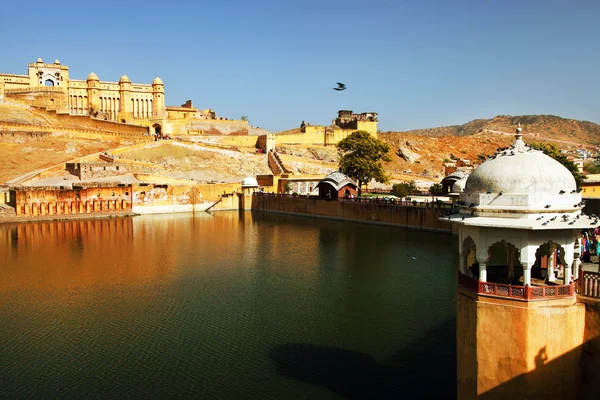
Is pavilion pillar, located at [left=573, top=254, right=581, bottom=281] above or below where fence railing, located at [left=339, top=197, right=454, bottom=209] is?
above

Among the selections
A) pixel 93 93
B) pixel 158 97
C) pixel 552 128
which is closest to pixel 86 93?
pixel 93 93

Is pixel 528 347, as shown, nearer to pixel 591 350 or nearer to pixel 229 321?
pixel 591 350

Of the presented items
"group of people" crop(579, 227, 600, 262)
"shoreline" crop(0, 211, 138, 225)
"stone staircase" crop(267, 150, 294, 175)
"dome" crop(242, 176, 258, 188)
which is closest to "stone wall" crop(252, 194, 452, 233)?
"dome" crop(242, 176, 258, 188)

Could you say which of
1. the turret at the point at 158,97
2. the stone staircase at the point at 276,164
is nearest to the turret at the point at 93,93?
the turret at the point at 158,97

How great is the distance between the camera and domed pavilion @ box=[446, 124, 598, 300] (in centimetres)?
777

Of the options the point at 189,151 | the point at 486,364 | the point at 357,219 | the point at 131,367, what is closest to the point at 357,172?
the point at 357,219

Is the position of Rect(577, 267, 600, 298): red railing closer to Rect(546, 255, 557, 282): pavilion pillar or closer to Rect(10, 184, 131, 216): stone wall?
Rect(546, 255, 557, 282): pavilion pillar

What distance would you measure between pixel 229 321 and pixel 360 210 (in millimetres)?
25260

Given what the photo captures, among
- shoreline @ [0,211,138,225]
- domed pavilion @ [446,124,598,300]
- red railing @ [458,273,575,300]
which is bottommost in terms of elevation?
shoreline @ [0,211,138,225]

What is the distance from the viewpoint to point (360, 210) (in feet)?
130

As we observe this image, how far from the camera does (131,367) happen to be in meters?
12.4

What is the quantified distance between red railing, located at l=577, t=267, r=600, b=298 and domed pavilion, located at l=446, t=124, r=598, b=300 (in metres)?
0.17

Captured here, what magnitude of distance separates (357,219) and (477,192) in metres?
31.7

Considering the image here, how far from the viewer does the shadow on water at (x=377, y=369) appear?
10789 mm
